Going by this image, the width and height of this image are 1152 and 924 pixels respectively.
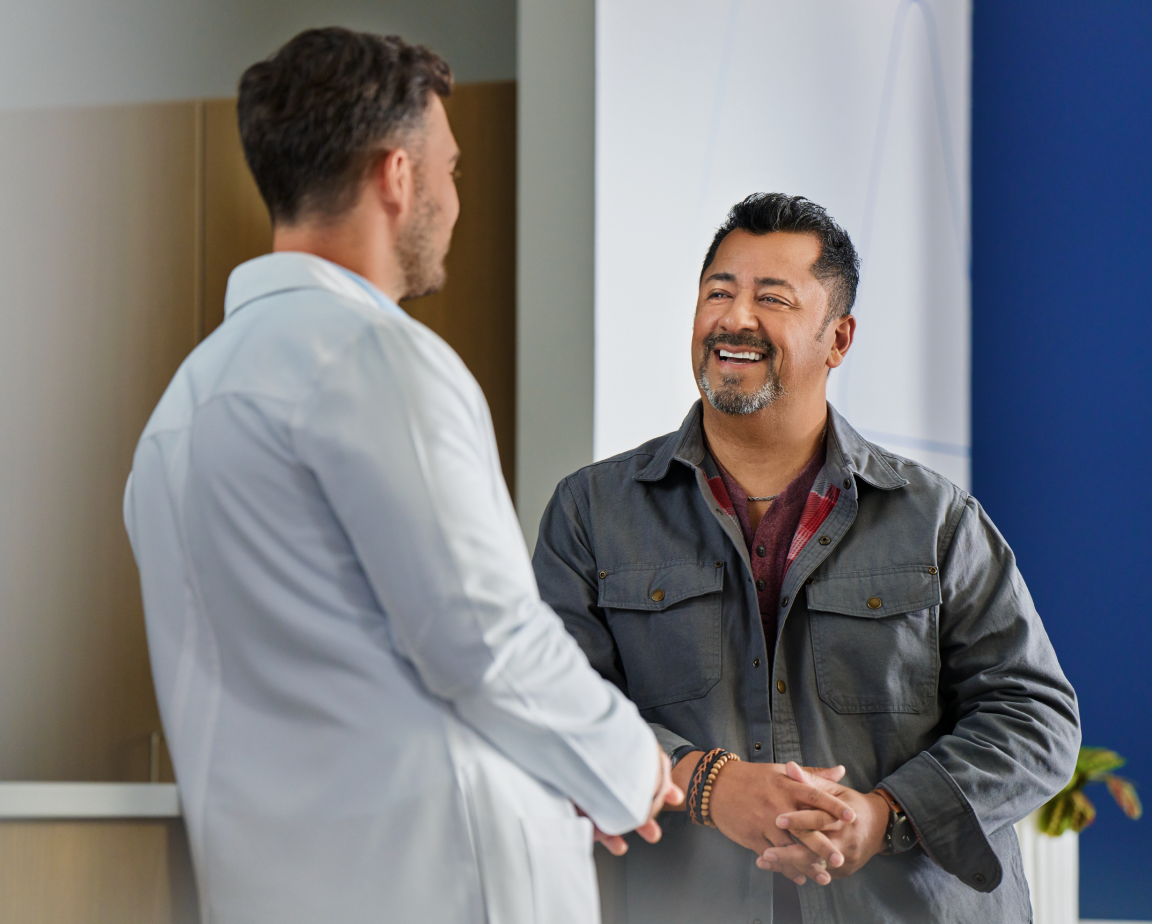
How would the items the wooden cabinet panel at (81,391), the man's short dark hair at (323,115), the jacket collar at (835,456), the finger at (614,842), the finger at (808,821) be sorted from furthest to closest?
the wooden cabinet panel at (81,391) < the jacket collar at (835,456) < the finger at (808,821) < the finger at (614,842) < the man's short dark hair at (323,115)

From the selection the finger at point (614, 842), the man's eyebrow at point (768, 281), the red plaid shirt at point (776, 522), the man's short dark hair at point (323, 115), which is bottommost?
the finger at point (614, 842)

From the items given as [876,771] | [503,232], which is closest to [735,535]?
[876,771]

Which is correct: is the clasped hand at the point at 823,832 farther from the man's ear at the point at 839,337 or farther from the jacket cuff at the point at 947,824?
the man's ear at the point at 839,337

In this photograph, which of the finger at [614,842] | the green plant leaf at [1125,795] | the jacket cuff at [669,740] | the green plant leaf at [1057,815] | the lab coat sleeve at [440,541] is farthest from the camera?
the green plant leaf at [1125,795]

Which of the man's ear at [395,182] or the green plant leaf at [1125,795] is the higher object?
the man's ear at [395,182]

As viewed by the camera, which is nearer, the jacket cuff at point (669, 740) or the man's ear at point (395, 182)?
the man's ear at point (395, 182)

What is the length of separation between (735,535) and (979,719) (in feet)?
1.29

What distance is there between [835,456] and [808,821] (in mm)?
514

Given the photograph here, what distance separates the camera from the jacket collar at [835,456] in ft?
4.80

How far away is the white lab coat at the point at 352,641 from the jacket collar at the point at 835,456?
629 millimetres

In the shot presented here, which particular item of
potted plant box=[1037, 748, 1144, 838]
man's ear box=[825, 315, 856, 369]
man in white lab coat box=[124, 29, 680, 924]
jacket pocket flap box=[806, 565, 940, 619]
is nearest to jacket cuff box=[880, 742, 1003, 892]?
jacket pocket flap box=[806, 565, 940, 619]

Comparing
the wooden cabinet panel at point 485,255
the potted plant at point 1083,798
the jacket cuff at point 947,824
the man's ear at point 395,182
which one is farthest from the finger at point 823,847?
the potted plant at point 1083,798

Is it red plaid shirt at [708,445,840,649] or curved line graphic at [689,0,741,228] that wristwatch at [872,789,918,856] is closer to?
red plaid shirt at [708,445,840,649]

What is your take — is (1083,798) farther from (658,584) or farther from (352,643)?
(352,643)
